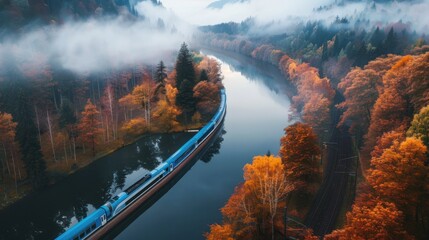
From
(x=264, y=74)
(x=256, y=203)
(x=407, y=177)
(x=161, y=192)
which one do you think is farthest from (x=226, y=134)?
(x=264, y=74)

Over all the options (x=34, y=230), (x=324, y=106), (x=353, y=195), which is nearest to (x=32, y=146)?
(x=34, y=230)

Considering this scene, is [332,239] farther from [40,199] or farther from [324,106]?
[40,199]

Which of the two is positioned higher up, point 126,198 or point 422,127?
point 422,127

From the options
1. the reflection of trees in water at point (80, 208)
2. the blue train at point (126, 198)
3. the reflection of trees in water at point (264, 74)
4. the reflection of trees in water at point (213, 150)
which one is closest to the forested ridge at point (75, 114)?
the reflection of trees in water at point (80, 208)

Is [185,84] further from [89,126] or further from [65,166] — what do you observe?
[65,166]

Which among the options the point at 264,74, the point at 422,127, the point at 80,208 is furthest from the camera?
the point at 264,74

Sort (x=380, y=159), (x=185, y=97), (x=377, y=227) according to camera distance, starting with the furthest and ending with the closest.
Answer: (x=185, y=97) → (x=380, y=159) → (x=377, y=227)

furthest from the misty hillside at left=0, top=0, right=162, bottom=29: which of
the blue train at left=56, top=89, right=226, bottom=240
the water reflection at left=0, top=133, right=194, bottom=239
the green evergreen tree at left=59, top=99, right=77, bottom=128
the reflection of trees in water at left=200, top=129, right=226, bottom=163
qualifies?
the reflection of trees in water at left=200, top=129, right=226, bottom=163
